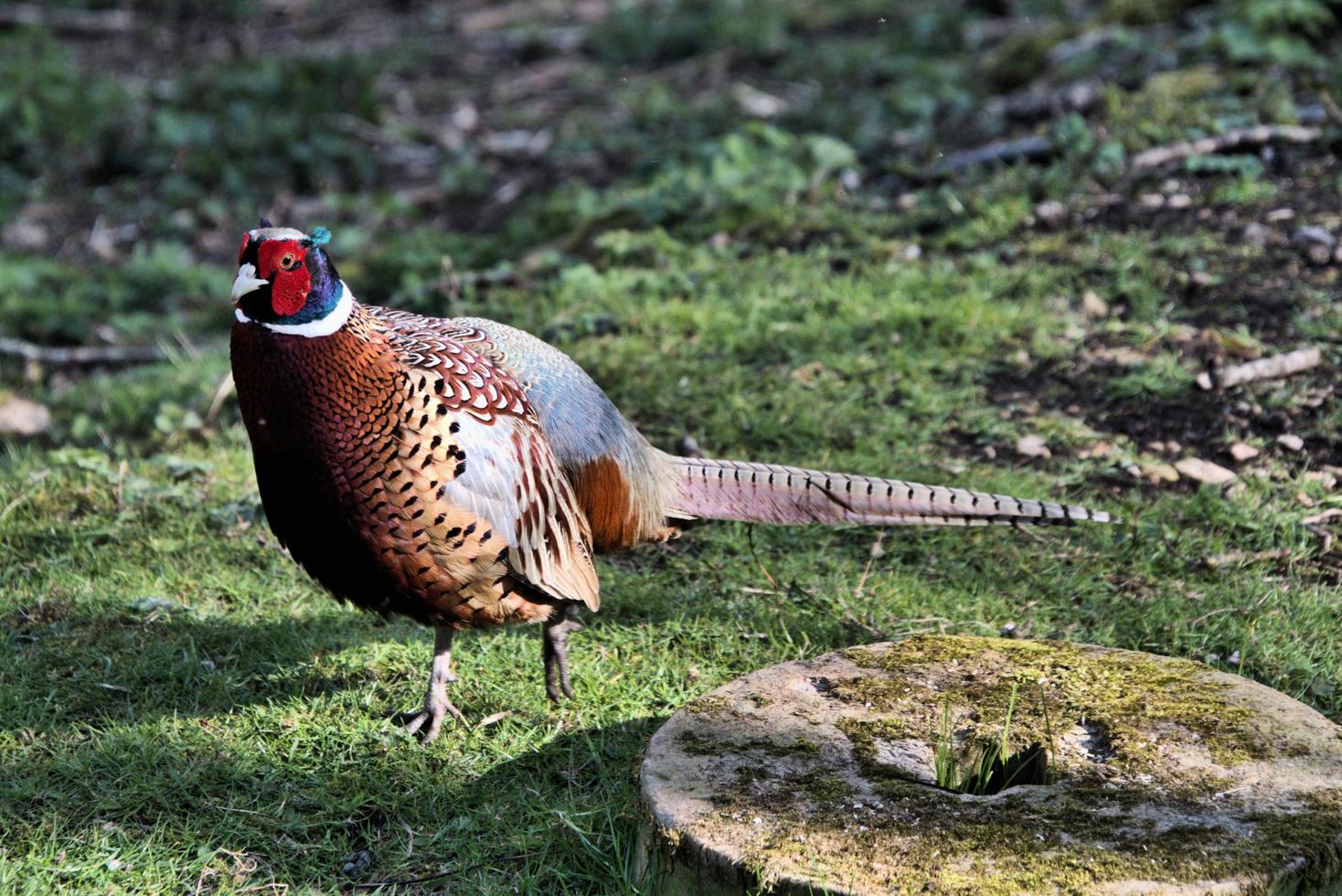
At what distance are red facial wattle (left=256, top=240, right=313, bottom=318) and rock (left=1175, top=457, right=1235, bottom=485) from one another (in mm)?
2452

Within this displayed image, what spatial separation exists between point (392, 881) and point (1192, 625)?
1900 millimetres

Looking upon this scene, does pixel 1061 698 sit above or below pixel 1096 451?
above

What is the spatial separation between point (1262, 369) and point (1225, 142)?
1.63m

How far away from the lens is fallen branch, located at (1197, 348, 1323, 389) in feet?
13.1

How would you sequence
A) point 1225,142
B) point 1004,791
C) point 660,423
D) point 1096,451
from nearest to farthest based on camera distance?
point 1004,791 < point 1096,451 < point 660,423 < point 1225,142

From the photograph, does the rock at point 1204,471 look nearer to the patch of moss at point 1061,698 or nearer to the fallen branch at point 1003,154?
the patch of moss at point 1061,698

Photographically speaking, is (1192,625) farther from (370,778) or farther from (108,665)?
(108,665)

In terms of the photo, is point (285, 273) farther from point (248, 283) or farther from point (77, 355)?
point (77, 355)

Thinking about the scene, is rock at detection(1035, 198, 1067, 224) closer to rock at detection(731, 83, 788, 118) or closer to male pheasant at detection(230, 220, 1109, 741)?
male pheasant at detection(230, 220, 1109, 741)

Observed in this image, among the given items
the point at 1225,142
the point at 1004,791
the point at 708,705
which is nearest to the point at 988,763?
the point at 1004,791

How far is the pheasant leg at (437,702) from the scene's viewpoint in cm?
295

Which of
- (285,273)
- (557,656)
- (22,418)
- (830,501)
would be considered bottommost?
(22,418)

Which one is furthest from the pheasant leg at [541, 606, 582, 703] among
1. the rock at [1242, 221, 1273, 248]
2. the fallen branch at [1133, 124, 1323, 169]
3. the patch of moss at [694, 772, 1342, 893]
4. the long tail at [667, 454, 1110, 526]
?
the fallen branch at [1133, 124, 1323, 169]

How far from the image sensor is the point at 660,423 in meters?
4.18
